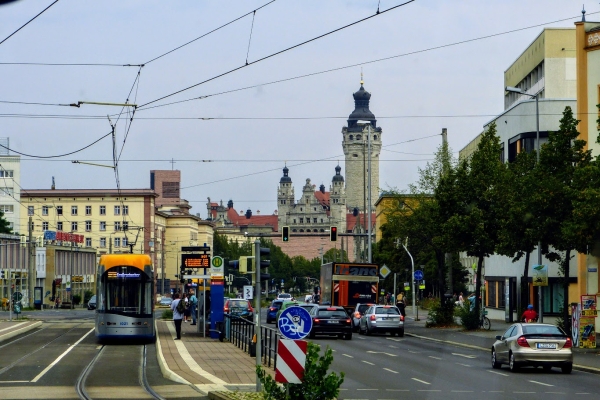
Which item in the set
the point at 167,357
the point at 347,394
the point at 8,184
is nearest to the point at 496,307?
the point at 167,357

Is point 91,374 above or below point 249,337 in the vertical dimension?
below

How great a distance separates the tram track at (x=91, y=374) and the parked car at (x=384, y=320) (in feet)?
51.4

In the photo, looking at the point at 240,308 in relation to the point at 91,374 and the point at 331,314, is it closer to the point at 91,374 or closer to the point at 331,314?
the point at 331,314

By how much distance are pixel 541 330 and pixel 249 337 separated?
8215 millimetres

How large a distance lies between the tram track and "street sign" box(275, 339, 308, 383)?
4153 mm

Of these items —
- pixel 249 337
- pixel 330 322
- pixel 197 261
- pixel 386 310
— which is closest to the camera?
pixel 249 337

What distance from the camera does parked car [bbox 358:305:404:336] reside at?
150ft

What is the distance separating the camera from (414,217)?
197ft

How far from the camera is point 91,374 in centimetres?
2405

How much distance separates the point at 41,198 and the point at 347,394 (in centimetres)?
12993

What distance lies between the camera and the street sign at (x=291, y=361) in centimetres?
1484

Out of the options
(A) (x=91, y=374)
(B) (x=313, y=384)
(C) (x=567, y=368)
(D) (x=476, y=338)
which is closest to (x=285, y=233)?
(D) (x=476, y=338)

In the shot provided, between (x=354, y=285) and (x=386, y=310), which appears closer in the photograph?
(x=386, y=310)

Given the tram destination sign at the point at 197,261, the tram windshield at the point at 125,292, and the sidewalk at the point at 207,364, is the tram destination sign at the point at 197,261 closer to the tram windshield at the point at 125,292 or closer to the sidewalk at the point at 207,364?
the sidewalk at the point at 207,364
